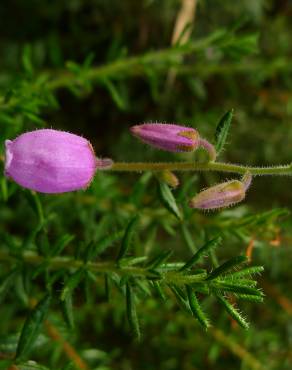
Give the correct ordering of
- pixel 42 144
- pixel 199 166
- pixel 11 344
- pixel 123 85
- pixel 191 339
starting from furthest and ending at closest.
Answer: pixel 123 85
pixel 191 339
pixel 11 344
pixel 199 166
pixel 42 144

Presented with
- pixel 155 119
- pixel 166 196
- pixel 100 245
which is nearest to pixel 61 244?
pixel 100 245

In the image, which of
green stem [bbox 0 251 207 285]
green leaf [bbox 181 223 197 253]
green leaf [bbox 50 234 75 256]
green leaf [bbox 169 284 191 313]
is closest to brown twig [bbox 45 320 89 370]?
green stem [bbox 0 251 207 285]

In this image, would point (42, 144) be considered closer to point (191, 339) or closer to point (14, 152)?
point (14, 152)

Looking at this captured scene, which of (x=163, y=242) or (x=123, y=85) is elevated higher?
(x=123, y=85)

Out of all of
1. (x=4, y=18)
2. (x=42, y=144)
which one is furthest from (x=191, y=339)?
(x=4, y=18)

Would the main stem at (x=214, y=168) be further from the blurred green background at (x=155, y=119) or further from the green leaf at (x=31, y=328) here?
the blurred green background at (x=155, y=119)

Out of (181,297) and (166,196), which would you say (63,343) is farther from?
(181,297)

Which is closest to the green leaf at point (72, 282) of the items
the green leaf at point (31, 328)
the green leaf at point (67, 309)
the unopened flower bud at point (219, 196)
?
the green leaf at point (67, 309)
